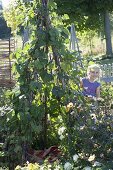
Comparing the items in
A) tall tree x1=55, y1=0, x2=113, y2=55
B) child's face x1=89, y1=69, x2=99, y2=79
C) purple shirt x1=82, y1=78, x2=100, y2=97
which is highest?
tall tree x1=55, y1=0, x2=113, y2=55

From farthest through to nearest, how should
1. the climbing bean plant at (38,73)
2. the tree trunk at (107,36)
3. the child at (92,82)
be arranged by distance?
the tree trunk at (107,36) → the child at (92,82) → the climbing bean plant at (38,73)

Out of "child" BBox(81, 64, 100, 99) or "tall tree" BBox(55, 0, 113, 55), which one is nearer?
"child" BBox(81, 64, 100, 99)

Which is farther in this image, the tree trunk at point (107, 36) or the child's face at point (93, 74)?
the tree trunk at point (107, 36)

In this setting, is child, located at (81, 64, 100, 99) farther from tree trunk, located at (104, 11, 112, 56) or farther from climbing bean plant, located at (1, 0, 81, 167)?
tree trunk, located at (104, 11, 112, 56)

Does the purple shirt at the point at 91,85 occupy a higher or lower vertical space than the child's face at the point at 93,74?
lower

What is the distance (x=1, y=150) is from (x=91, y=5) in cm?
2375

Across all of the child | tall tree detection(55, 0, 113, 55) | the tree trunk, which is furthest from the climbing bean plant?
the tree trunk

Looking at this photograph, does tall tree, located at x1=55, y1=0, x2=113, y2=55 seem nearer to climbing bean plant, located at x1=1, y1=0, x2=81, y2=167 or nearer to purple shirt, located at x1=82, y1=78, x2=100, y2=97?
purple shirt, located at x1=82, y1=78, x2=100, y2=97

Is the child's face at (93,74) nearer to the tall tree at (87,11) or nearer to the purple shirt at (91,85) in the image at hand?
the purple shirt at (91,85)

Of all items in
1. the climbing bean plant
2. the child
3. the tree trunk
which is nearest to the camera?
the climbing bean plant

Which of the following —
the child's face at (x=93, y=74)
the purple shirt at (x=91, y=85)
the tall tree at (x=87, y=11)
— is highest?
the tall tree at (x=87, y=11)

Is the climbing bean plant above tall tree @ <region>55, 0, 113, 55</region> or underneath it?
underneath

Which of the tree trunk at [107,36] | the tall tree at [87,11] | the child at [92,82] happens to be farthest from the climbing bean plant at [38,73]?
the tree trunk at [107,36]

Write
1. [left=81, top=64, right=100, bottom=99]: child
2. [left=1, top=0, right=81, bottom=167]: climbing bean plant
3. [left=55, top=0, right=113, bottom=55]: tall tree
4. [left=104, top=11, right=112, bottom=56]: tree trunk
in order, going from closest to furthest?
[left=1, top=0, right=81, bottom=167]: climbing bean plant
[left=81, top=64, right=100, bottom=99]: child
[left=55, top=0, right=113, bottom=55]: tall tree
[left=104, top=11, right=112, bottom=56]: tree trunk
